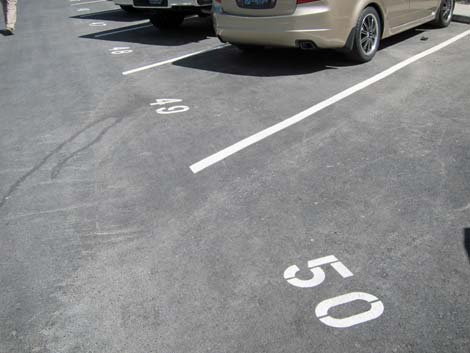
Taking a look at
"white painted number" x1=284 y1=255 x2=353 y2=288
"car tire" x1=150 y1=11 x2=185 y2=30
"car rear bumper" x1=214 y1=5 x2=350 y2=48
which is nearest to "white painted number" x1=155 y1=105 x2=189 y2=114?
"car rear bumper" x1=214 y1=5 x2=350 y2=48

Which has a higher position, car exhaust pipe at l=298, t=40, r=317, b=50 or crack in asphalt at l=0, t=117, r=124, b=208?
car exhaust pipe at l=298, t=40, r=317, b=50

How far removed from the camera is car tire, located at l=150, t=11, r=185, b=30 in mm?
11430

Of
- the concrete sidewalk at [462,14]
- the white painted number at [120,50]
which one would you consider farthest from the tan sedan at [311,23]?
the concrete sidewalk at [462,14]

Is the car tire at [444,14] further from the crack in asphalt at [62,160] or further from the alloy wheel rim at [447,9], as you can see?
the crack in asphalt at [62,160]

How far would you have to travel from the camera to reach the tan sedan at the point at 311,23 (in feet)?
21.6

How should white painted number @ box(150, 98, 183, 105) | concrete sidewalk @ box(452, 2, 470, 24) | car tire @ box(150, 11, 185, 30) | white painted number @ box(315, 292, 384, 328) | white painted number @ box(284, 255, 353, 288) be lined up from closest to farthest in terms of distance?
white painted number @ box(315, 292, 384, 328) → white painted number @ box(284, 255, 353, 288) → white painted number @ box(150, 98, 183, 105) → concrete sidewalk @ box(452, 2, 470, 24) → car tire @ box(150, 11, 185, 30)

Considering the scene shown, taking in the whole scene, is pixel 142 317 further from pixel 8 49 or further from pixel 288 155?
pixel 8 49

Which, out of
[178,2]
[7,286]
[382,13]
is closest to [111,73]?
[178,2]

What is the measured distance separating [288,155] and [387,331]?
2.22 meters

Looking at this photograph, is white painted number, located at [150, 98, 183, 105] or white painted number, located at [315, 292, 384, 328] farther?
white painted number, located at [150, 98, 183, 105]

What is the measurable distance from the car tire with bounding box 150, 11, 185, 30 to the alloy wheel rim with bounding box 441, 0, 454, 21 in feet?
17.6

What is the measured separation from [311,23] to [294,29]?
23cm

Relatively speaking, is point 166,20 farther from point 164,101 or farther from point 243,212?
point 243,212

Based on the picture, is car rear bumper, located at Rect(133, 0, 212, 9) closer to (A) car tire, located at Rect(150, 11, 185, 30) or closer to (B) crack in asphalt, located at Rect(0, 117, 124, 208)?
(A) car tire, located at Rect(150, 11, 185, 30)
